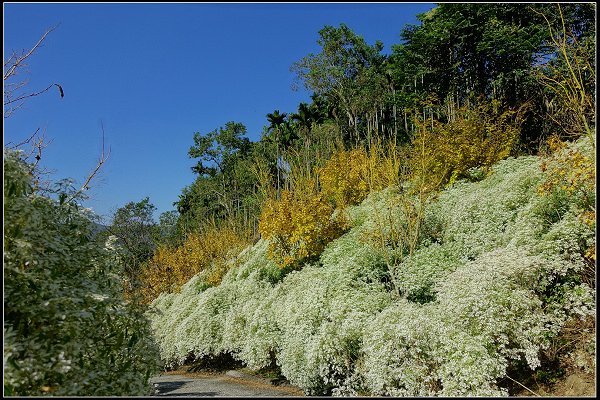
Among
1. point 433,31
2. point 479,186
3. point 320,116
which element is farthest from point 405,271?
point 320,116

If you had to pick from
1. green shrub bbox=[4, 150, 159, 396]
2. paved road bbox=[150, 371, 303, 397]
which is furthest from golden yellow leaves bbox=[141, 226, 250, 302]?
green shrub bbox=[4, 150, 159, 396]

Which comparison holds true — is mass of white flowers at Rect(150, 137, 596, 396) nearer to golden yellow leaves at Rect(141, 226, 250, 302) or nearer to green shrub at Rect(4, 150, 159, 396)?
green shrub at Rect(4, 150, 159, 396)

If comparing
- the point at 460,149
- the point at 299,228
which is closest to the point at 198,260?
the point at 299,228

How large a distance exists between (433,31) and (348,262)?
1801 cm

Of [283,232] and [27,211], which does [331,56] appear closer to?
[283,232]

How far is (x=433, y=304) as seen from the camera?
784cm

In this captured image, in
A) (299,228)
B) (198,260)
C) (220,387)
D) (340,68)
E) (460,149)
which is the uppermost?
(340,68)

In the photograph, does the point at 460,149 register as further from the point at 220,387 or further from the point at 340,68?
the point at 340,68

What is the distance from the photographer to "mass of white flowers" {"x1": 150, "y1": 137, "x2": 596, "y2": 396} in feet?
20.9

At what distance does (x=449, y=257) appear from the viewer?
955 centimetres

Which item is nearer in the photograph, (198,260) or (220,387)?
(220,387)

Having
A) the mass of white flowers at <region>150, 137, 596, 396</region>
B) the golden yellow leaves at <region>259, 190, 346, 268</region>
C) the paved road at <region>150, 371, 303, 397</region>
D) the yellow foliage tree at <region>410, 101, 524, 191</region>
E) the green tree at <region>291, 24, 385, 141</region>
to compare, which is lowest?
the paved road at <region>150, 371, 303, 397</region>

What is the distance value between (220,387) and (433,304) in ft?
19.4

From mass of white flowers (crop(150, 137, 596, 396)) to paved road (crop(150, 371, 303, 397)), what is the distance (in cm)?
69
